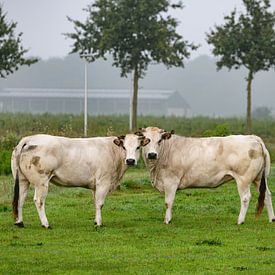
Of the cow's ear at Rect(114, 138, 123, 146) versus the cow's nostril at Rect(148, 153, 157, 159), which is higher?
the cow's ear at Rect(114, 138, 123, 146)

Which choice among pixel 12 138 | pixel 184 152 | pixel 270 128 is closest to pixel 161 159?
pixel 184 152

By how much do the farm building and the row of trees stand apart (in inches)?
4152

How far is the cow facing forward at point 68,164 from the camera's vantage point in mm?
16906

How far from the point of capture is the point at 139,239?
15266 mm

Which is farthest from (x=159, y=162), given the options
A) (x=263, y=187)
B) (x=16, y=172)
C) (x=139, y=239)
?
(x=139, y=239)

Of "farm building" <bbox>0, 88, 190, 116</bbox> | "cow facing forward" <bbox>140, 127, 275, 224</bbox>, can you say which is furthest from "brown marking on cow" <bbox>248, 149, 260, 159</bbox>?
"farm building" <bbox>0, 88, 190, 116</bbox>

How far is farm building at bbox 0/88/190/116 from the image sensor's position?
16162cm

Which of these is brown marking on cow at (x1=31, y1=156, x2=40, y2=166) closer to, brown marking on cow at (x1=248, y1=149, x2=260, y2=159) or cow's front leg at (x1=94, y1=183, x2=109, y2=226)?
cow's front leg at (x1=94, y1=183, x2=109, y2=226)

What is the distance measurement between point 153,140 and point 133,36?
1215 inches

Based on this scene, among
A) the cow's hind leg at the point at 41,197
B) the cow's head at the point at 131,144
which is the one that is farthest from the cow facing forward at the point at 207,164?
the cow's hind leg at the point at 41,197

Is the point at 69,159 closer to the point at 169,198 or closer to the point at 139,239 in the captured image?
the point at 169,198

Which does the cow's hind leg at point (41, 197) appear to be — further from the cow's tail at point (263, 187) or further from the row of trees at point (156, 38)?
the row of trees at point (156, 38)

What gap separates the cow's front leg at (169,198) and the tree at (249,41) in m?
28.6

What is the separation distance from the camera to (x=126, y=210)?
19781mm
